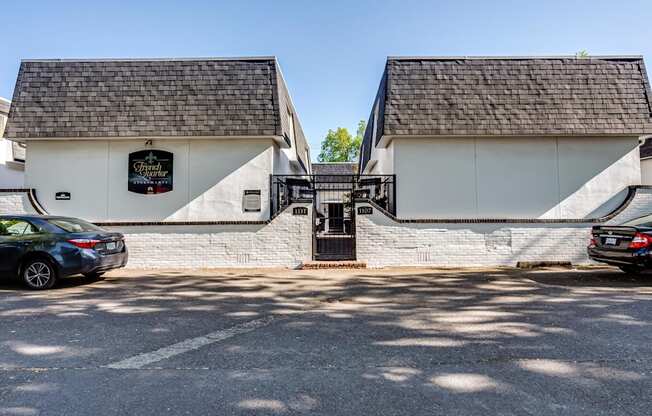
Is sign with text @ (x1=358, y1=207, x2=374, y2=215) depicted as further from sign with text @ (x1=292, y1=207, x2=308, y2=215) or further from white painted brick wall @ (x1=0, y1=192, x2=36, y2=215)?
white painted brick wall @ (x1=0, y1=192, x2=36, y2=215)

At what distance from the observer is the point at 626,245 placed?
28.8 ft

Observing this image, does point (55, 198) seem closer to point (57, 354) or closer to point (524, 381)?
point (57, 354)

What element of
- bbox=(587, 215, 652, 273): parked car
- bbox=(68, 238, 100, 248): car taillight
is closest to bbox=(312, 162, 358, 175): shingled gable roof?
bbox=(587, 215, 652, 273): parked car

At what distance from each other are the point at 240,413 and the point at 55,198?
11845 millimetres

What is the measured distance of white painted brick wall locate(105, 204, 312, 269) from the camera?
11438 mm

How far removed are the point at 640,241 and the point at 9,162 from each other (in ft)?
64.3

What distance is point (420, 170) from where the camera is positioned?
40.3 feet

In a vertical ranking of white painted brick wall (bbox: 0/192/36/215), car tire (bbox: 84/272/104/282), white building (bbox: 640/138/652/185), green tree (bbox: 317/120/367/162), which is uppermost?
green tree (bbox: 317/120/367/162)

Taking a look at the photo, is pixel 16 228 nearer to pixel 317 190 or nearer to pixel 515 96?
pixel 317 190

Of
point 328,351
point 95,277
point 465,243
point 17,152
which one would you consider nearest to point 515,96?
point 465,243

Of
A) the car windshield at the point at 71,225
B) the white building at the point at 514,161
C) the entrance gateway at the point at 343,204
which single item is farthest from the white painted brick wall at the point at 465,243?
the car windshield at the point at 71,225

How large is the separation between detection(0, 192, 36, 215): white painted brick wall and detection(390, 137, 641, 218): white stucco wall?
10741mm

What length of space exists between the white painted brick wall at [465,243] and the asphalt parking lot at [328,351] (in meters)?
3.08

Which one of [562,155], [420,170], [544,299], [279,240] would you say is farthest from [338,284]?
[562,155]
